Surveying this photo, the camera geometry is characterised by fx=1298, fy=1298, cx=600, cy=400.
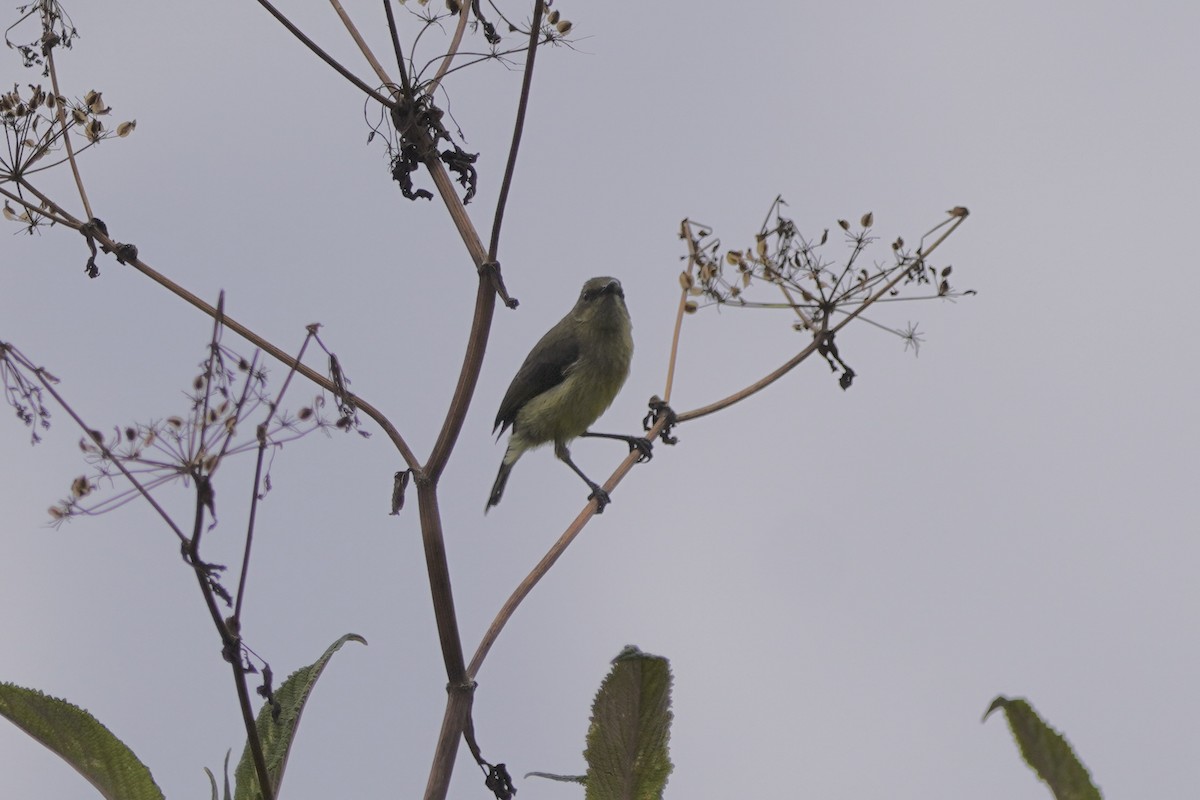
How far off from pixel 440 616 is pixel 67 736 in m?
0.63

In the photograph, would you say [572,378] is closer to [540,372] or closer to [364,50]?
[540,372]

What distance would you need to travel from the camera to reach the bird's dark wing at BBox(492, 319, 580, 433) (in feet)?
27.6

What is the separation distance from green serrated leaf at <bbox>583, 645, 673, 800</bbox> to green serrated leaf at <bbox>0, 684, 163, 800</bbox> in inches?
27.4

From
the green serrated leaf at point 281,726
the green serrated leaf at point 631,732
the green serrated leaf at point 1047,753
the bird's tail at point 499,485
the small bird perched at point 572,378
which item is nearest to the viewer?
the green serrated leaf at point 1047,753

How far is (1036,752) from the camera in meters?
1.75

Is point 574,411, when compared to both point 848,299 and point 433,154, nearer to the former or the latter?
point 848,299

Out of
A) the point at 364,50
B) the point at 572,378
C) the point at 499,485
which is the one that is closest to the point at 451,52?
the point at 364,50

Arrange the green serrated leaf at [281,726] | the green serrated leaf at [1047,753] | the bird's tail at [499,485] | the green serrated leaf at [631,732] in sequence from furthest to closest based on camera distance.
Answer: the bird's tail at [499,485] < the green serrated leaf at [281,726] < the green serrated leaf at [631,732] < the green serrated leaf at [1047,753]

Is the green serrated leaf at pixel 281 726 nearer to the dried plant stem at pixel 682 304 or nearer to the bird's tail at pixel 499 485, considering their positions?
the dried plant stem at pixel 682 304

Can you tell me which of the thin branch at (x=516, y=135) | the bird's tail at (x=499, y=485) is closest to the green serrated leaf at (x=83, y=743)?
the thin branch at (x=516, y=135)

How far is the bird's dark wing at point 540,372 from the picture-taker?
8406mm

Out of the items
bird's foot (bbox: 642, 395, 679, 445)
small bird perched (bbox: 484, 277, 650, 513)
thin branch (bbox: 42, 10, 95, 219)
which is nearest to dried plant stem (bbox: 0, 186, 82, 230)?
thin branch (bbox: 42, 10, 95, 219)

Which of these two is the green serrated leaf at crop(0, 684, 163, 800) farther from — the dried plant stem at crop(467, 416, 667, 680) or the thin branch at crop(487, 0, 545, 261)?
the thin branch at crop(487, 0, 545, 261)

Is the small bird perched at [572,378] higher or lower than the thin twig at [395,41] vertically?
higher
